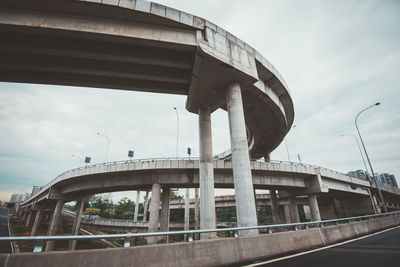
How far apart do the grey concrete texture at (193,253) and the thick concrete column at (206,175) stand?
21.8ft

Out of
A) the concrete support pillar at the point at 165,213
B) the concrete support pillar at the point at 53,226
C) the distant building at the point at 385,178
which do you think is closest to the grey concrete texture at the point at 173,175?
the concrete support pillar at the point at 165,213

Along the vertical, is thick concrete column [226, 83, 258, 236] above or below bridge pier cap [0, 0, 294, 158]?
below

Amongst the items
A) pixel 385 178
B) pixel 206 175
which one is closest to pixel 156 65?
pixel 206 175

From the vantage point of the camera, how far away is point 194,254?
17.5 ft

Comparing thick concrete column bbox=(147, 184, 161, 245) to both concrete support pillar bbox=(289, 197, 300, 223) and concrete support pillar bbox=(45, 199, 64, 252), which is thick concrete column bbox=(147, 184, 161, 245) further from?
concrete support pillar bbox=(289, 197, 300, 223)

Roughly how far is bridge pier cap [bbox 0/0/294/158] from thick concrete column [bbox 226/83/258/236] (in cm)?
181

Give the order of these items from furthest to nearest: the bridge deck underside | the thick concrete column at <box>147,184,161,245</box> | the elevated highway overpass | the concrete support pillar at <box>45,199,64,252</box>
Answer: the concrete support pillar at <box>45,199,64,252</box>, the thick concrete column at <box>147,184,161,245</box>, the bridge deck underside, the elevated highway overpass

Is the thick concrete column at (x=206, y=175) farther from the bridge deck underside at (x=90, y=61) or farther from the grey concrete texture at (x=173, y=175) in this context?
the bridge deck underside at (x=90, y=61)

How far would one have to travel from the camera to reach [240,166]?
1154cm

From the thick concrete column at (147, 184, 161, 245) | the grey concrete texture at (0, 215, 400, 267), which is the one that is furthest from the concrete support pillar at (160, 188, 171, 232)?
the grey concrete texture at (0, 215, 400, 267)

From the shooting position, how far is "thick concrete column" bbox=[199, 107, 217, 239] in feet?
44.6

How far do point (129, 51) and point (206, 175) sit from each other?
10.5m

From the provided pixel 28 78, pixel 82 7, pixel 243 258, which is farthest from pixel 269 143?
pixel 28 78

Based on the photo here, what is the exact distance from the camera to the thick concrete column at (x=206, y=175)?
13.6m
